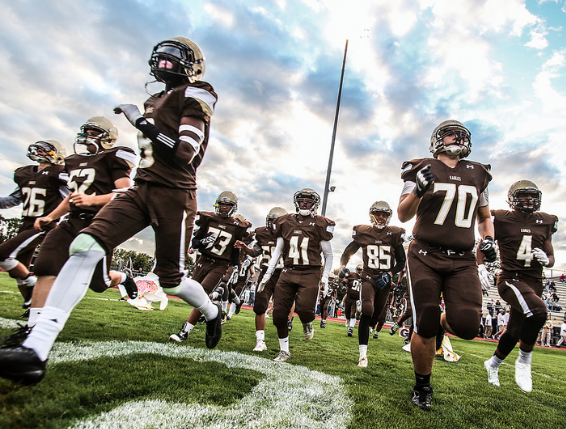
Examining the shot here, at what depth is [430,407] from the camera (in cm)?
279

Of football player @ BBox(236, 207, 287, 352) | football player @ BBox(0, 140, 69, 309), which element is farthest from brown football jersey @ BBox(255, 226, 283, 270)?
football player @ BBox(0, 140, 69, 309)

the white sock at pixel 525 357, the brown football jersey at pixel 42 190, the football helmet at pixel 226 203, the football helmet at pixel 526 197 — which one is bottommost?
the white sock at pixel 525 357

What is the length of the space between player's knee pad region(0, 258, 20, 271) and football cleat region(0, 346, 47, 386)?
146 inches

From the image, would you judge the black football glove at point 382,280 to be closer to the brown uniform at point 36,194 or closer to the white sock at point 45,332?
the white sock at point 45,332

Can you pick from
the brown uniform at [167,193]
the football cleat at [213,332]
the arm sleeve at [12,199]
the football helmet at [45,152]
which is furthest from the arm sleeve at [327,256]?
the arm sleeve at [12,199]

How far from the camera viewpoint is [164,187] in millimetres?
2596

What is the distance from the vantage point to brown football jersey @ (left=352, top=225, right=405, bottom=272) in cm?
618

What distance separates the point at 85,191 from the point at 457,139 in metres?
3.78

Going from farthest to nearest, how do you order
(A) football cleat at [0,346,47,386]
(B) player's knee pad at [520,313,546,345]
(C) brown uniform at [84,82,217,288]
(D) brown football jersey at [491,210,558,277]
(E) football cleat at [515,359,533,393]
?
(D) brown football jersey at [491,210,558,277] < (E) football cleat at [515,359,533,393] < (B) player's knee pad at [520,313,546,345] < (C) brown uniform at [84,82,217,288] < (A) football cleat at [0,346,47,386]

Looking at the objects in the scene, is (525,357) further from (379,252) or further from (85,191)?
(85,191)

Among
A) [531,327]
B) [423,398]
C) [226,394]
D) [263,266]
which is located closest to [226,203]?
[263,266]

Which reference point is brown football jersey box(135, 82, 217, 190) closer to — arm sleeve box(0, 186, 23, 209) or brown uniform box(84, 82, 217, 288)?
brown uniform box(84, 82, 217, 288)

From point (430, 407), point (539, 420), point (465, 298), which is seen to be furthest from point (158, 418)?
point (539, 420)

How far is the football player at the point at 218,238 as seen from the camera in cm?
567
